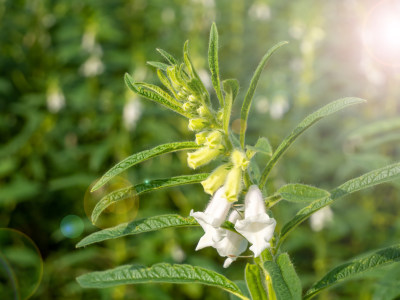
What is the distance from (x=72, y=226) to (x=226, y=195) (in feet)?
12.1

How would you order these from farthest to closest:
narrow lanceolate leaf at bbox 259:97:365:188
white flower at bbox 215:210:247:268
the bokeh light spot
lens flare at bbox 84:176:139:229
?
the bokeh light spot, lens flare at bbox 84:176:139:229, white flower at bbox 215:210:247:268, narrow lanceolate leaf at bbox 259:97:365:188

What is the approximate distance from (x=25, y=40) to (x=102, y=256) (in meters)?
2.93

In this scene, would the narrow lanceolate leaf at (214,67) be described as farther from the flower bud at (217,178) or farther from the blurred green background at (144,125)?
the blurred green background at (144,125)

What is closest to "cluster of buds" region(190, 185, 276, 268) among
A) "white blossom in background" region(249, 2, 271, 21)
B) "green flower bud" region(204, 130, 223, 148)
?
"green flower bud" region(204, 130, 223, 148)

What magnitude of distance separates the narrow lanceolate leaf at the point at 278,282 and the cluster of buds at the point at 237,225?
41 mm

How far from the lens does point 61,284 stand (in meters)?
4.62

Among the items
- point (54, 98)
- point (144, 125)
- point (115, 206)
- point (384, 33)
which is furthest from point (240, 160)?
point (384, 33)

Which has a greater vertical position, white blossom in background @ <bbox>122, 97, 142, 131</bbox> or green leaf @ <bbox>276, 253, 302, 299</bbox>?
white blossom in background @ <bbox>122, 97, 142, 131</bbox>

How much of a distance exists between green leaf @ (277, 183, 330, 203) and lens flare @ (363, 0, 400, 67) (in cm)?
365

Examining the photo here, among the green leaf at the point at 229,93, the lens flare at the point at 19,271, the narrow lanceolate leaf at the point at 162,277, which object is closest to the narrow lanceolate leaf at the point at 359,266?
the narrow lanceolate leaf at the point at 162,277

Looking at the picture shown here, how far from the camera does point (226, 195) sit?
1155 mm

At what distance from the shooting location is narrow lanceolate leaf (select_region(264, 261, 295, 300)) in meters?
1.01

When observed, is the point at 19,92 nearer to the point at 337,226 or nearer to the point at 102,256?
the point at 102,256

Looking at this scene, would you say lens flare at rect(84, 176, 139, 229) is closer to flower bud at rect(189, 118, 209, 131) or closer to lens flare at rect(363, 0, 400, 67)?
lens flare at rect(363, 0, 400, 67)
